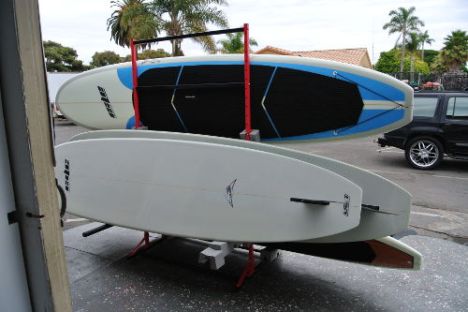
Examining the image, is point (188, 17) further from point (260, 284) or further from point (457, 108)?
point (260, 284)

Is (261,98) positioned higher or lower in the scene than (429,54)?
lower

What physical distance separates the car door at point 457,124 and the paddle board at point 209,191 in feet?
20.7

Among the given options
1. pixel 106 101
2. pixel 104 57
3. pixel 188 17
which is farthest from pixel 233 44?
pixel 104 57

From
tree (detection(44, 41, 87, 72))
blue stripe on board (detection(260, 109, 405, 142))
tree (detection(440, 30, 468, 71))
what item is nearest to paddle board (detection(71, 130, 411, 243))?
blue stripe on board (detection(260, 109, 405, 142))

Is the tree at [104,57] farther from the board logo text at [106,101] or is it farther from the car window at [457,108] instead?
the board logo text at [106,101]

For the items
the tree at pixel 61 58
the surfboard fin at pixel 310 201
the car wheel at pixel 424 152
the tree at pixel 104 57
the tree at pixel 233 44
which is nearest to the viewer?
the surfboard fin at pixel 310 201

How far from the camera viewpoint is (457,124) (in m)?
7.67

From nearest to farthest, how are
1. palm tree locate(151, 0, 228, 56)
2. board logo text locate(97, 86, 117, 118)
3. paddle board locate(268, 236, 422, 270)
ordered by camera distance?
paddle board locate(268, 236, 422, 270), board logo text locate(97, 86, 117, 118), palm tree locate(151, 0, 228, 56)

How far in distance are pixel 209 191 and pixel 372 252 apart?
Answer: 55.4 inches

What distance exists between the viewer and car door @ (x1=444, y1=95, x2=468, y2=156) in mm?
7617

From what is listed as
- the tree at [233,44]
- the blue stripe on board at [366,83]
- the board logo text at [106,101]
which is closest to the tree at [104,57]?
the tree at [233,44]

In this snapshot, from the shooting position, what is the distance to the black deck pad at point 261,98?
3.31 meters

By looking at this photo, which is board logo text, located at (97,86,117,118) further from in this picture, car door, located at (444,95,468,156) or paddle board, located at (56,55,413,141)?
car door, located at (444,95,468,156)

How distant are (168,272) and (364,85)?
2.41 metres
